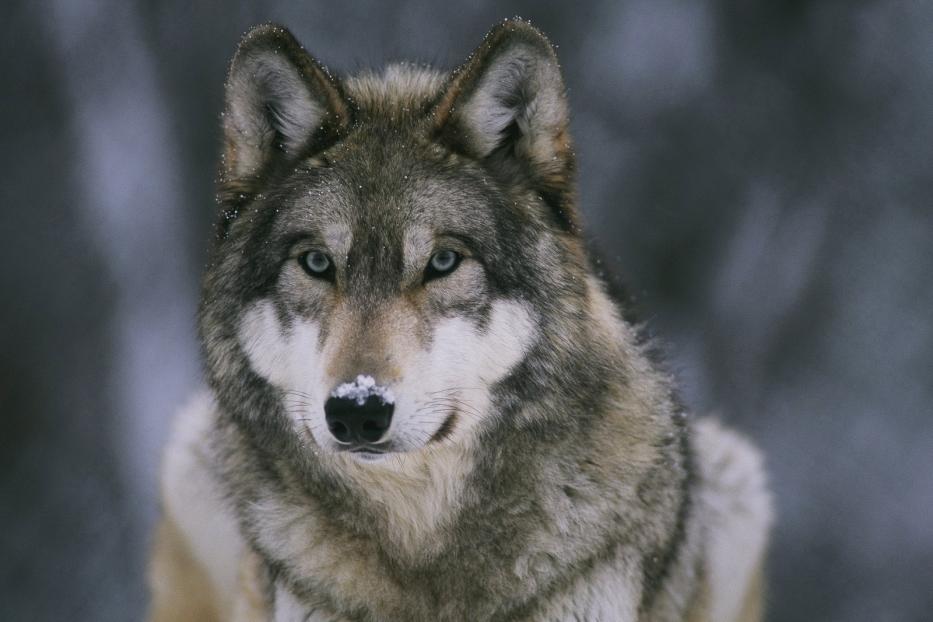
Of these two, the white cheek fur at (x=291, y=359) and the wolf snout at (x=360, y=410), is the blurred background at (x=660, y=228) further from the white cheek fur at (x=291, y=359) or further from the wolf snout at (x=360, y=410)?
the wolf snout at (x=360, y=410)

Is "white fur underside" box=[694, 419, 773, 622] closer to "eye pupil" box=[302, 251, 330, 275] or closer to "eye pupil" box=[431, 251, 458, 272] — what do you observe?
"eye pupil" box=[431, 251, 458, 272]

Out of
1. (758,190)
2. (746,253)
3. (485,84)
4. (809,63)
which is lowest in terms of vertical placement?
(485,84)

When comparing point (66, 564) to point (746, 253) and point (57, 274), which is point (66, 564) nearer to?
point (57, 274)

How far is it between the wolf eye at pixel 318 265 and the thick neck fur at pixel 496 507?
64cm

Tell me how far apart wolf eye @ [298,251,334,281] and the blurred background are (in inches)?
194

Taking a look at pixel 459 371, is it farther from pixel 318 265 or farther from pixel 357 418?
pixel 318 265

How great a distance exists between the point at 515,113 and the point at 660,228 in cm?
542

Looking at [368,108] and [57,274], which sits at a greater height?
[368,108]

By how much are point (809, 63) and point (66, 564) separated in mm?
7178

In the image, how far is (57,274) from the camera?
7.88m

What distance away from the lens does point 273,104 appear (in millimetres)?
3309

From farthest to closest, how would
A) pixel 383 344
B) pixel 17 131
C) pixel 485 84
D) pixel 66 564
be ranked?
pixel 17 131 → pixel 66 564 → pixel 485 84 → pixel 383 344

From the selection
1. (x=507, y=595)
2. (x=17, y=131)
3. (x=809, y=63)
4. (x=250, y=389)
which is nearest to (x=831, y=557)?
(x=809, y=63)

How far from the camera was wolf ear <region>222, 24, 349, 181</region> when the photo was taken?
316 cm
